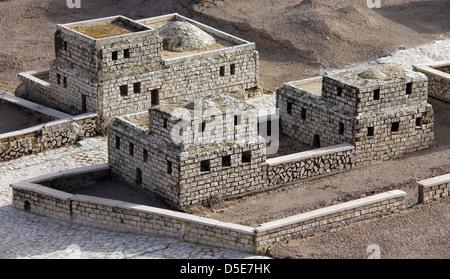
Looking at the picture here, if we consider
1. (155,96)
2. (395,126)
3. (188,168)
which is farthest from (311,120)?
(155,96)

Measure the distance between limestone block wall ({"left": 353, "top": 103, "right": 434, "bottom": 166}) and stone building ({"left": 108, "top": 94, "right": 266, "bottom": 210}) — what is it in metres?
3.91

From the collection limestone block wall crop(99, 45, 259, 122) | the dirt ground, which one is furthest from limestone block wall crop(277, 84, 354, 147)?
limestone block wall crop(99, 45, 259, 122)

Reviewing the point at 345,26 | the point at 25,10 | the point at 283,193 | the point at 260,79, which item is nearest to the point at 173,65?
the point at 260,79

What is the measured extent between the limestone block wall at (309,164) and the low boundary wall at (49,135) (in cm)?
872

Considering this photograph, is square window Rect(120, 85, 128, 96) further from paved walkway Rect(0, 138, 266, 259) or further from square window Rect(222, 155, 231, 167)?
square window Rect(222, 155, 231, 167)

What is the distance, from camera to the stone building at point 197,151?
30.5 meters

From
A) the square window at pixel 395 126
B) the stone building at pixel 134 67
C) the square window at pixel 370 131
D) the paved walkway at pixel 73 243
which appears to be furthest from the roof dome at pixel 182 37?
the paved walkway at pixel 73 243

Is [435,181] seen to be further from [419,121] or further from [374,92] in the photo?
[374,92]

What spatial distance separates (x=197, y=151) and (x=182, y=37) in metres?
10.8

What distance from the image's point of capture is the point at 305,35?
153 ft

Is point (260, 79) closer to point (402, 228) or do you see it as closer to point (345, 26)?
point (345, 26)

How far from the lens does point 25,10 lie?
5141 centimetres
